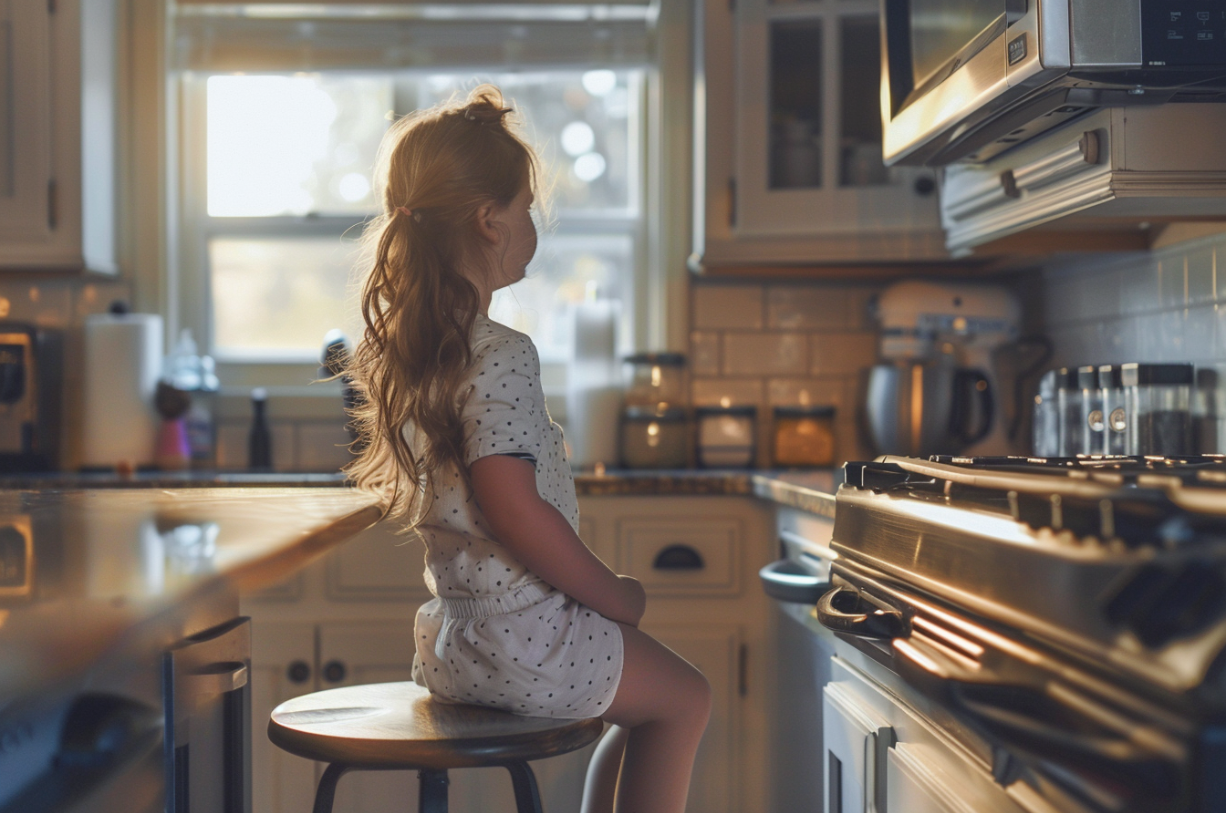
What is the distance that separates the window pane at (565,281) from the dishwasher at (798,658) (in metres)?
0.92

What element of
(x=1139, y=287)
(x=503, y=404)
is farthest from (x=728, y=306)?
(x=503, y=404)

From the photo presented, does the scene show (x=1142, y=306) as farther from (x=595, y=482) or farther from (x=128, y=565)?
(x=128, y=565)

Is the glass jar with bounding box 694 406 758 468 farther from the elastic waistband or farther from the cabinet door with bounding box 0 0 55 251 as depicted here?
the cabinet door with bounding box 0 0 55 251

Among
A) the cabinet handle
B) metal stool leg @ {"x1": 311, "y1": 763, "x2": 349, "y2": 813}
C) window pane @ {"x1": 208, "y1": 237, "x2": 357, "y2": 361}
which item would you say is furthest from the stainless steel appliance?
window pane @ {"x1": 208, "y1": 237, "x2": 357, "y2": 361}

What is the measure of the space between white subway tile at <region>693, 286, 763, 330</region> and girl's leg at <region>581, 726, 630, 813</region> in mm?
1324

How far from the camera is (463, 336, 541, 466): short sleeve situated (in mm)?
1159

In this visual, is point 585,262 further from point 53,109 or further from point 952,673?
point 952,673

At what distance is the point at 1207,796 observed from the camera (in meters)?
0.50

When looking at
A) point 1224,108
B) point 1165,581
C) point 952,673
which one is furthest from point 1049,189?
point 1165,581

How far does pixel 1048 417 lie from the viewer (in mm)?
1715

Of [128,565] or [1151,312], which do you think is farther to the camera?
[1151,312]

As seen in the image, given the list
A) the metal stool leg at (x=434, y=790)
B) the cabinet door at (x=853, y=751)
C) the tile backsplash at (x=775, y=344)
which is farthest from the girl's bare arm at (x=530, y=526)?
the tile backsplash at (x=775, y=344)

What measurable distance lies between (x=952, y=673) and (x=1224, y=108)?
0.90 meters

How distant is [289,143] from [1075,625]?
2.45 m
